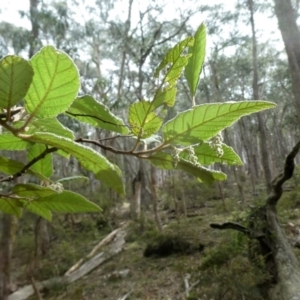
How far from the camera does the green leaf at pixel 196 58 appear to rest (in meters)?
0.33

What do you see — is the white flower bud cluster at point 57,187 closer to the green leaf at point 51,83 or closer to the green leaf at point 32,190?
the green leaf at point 32,190

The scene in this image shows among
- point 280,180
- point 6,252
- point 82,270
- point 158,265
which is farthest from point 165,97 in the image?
point 82,270

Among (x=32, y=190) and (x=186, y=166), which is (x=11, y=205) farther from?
(x=186, y=166)

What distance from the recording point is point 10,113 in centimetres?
28

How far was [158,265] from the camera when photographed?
5.62 metres

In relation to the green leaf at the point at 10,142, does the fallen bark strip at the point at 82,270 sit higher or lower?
lower

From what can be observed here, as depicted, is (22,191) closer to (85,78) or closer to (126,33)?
(126,33)

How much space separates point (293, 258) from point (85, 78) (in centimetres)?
1215

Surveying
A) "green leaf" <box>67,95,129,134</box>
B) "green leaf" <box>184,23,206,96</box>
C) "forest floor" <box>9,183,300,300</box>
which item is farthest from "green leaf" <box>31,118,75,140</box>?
"forest floor" <box>9,183,300,300</box>

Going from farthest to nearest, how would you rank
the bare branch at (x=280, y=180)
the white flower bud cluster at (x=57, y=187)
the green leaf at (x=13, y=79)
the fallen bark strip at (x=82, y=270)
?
the fallen bark strip at (x=82, y=270) < the bare branch at (x=280, y=180) < the white flower bud cluster at (x=57, y=187) < the green leaf at (x=13, y=79)

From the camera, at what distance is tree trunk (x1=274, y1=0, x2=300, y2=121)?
5.35 meters

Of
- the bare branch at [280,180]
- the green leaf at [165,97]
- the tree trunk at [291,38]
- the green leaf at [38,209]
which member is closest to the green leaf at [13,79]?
the green leaf at [165,97]

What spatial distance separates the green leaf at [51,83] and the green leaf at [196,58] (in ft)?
0.41

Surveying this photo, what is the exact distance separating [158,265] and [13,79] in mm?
5704
